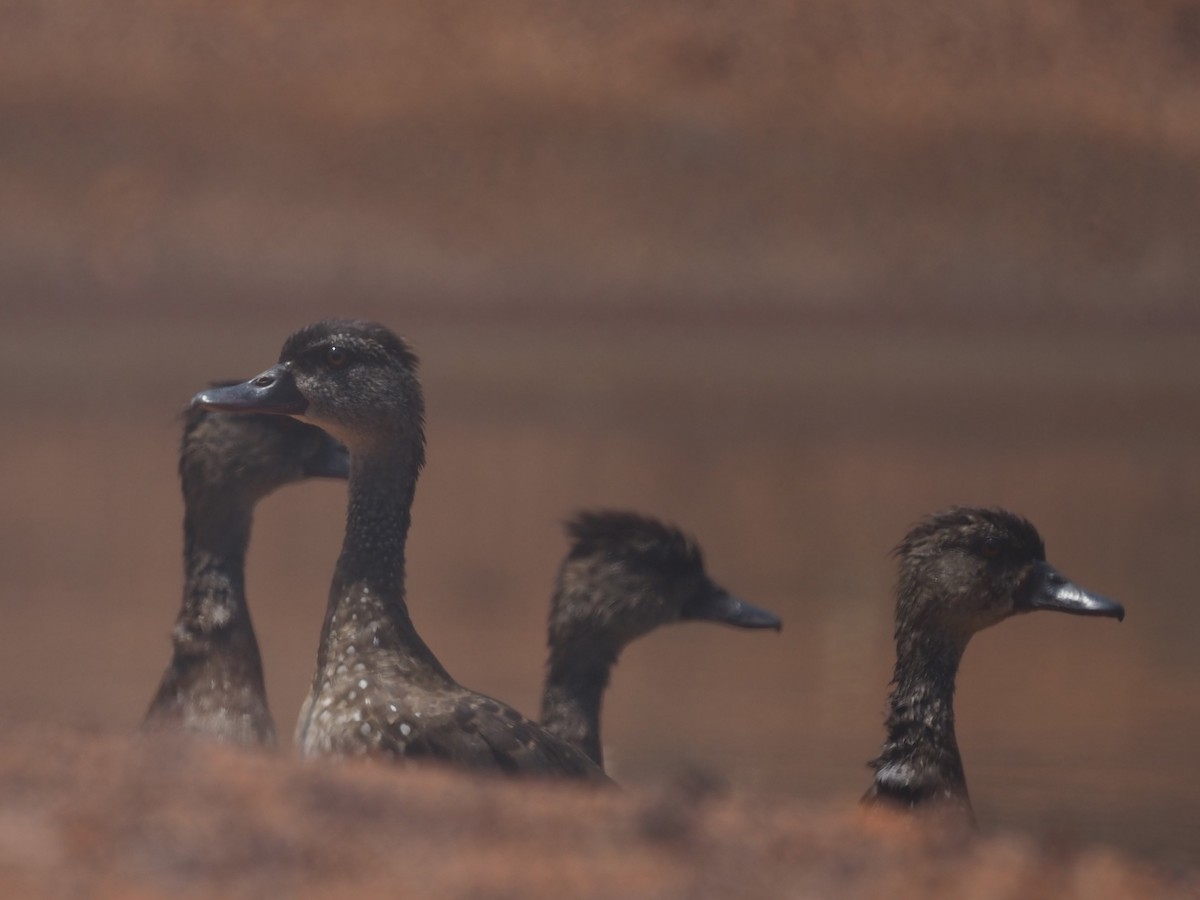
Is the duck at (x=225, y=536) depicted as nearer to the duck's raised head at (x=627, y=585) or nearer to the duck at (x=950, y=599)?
the duck's raised head at (x=627, y=585)

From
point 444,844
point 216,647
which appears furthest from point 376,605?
point 444,844

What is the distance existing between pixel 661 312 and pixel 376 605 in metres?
35.7

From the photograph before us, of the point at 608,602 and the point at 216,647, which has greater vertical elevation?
the point at 608,602

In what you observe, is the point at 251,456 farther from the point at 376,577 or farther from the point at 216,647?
the point at 376,577

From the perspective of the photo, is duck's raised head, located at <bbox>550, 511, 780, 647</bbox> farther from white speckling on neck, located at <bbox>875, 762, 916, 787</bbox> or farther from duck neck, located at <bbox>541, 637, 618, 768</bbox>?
white speckling on neck, located at <bbox>875, 762, 916, 787</bbox>

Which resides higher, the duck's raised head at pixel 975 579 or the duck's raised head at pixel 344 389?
the duck's raised head at pixel 344 389

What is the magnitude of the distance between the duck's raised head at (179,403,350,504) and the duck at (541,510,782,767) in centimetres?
106

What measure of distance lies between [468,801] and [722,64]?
4682cm

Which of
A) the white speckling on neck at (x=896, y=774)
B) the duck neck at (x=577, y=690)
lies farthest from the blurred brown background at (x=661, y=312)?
the white speckling on neck at (x=896, y=774)

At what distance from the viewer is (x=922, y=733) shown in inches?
348

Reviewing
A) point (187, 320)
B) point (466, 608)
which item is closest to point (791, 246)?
point (187, 320)

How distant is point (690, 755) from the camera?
1350 centimetres

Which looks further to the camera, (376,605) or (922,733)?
(922,733)

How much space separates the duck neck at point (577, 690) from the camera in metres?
10.1
